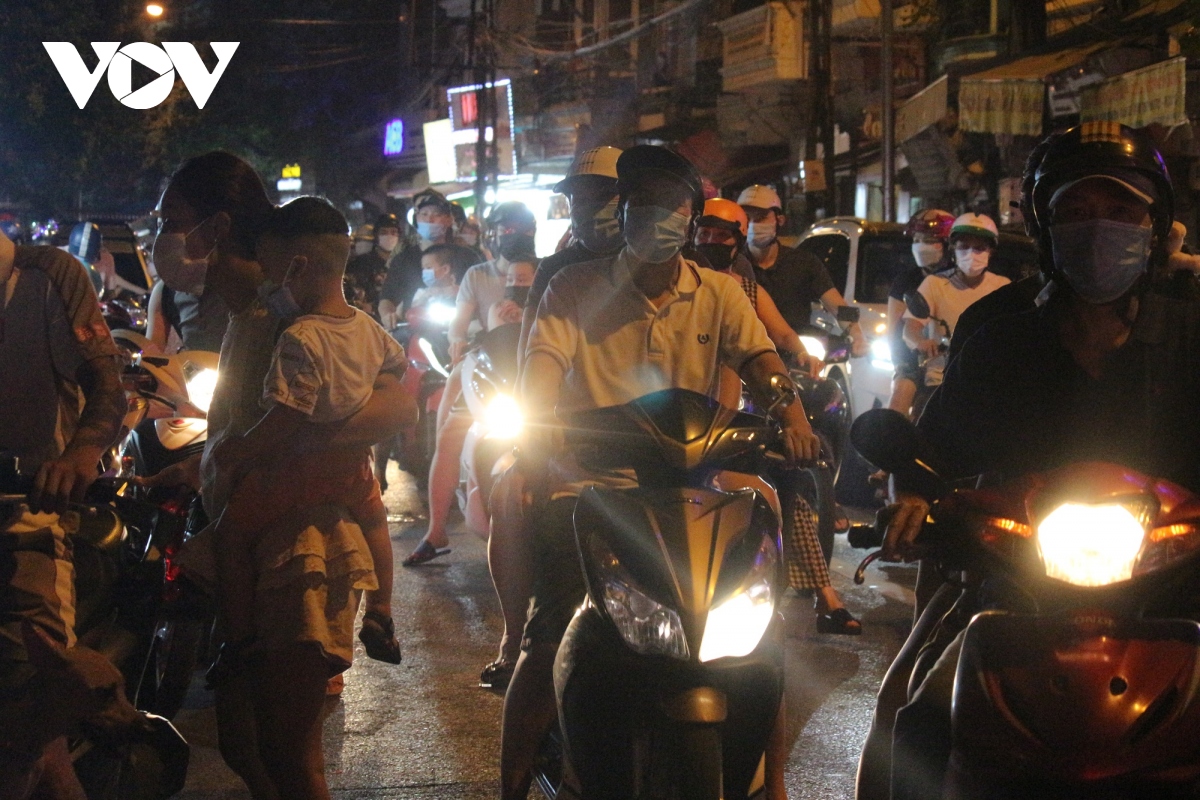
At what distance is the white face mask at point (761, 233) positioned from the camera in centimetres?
855

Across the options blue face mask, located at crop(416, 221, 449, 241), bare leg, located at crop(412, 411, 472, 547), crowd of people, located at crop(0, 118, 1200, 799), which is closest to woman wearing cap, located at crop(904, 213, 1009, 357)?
bare leg, located at crop(412, 411, 472, 547)

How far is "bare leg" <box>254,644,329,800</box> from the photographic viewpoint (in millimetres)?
3494

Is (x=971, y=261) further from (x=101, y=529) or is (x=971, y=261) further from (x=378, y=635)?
(x=101, y=529)

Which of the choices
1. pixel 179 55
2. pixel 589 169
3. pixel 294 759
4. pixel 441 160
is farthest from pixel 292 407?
pixel 441 160

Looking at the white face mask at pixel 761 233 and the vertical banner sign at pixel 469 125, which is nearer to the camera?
the white face mask at pixel 761 233

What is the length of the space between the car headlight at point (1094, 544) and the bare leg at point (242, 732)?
2.06m

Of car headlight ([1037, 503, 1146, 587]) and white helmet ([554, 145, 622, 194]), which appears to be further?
white helmet ([554, 145, 622, 194])

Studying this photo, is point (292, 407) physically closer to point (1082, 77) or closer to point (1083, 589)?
point (1083, 589)

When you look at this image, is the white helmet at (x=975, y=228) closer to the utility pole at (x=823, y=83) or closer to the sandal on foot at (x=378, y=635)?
the sandal on foot at (x=378, y=635)

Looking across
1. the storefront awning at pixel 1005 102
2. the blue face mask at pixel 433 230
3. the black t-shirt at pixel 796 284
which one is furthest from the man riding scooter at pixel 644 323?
the storefront awning at pixel 1005 102

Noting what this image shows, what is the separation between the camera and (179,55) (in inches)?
1209

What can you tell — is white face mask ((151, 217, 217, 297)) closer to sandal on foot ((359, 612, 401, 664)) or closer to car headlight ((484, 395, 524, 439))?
sandal on foot ((359, 612, 401, 664))

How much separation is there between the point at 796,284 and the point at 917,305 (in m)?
0.92

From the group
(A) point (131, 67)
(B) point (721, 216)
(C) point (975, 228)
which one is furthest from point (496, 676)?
(A) point (131, 67)
